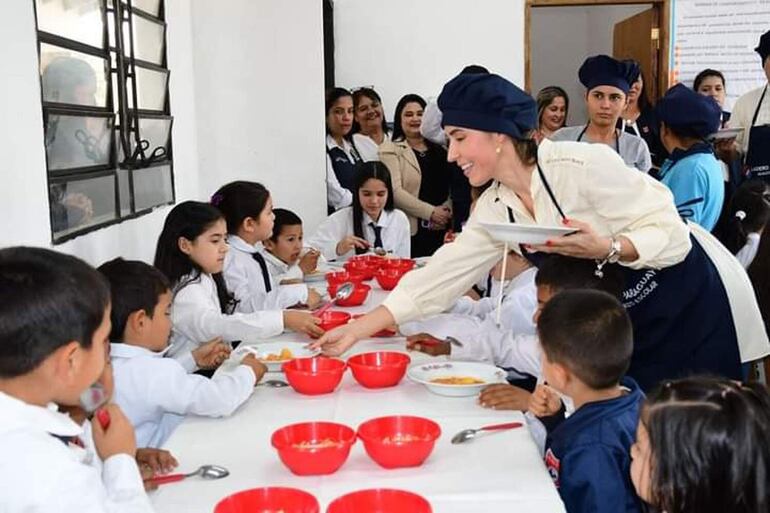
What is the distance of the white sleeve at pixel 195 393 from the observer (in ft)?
5.35

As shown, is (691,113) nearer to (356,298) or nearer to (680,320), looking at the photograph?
(680,320)

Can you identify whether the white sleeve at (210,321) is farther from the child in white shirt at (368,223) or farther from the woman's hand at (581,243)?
the child in white shirt at (368,223)

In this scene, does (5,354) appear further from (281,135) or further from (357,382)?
(281,135)

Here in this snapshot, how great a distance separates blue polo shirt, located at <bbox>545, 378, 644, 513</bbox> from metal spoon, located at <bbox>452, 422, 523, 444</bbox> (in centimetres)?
12

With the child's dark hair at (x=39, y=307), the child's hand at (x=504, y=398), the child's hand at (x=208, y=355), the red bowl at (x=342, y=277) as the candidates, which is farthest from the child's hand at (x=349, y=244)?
the child's dark hair at (x=39, y=307)

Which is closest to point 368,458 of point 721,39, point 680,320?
point 680,320

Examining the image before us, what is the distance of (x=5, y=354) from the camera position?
1.05 m

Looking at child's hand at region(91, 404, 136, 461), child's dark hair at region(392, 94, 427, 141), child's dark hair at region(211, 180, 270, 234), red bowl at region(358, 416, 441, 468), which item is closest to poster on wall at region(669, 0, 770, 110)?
child's dark hair at region(392, 94, 427, 141)

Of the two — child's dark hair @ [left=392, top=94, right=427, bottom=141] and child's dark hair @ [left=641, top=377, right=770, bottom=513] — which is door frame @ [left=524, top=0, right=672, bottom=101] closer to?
child's dark hair @ [left=392, top=94, right=427, bottom=141]

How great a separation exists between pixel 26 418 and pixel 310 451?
1.48 feet

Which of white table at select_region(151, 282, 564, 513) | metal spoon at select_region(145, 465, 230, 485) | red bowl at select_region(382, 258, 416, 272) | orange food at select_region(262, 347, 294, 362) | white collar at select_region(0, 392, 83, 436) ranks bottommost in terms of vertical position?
white table at select_region(151, 282, 564, 513)

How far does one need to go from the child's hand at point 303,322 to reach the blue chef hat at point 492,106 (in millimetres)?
749

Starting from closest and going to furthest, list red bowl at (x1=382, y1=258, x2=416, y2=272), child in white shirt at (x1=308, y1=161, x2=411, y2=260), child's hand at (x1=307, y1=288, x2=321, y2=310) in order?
1. child's hand at (x1=307, y1=288, x2=321, y2=310)
2. red bowl at (x1=382, y1=258, x2=416, y2=272)
3. child in white shirt at (x1=308, y1=161, x2=411, y2=260)

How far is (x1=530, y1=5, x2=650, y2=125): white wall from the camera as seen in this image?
7836 mm
